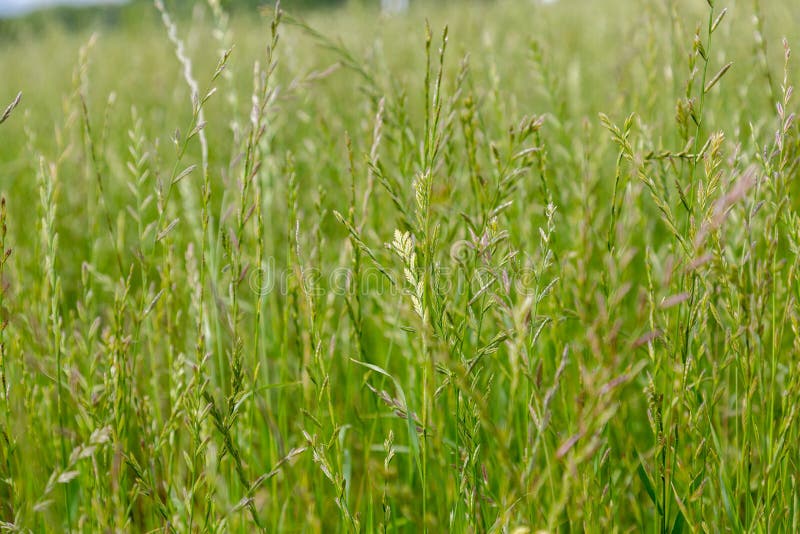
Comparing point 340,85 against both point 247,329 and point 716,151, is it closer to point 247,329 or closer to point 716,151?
point 247,329

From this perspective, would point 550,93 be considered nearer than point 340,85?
Yes

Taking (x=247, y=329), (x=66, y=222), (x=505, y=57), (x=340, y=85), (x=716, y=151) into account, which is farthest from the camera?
(x=340, y=85)

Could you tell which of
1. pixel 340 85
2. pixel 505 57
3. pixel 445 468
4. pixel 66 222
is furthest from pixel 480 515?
pixel 340 85

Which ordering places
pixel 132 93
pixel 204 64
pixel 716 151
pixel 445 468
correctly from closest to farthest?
pixel 716 151
pixel 445 468
pixel 132 93
pixel 204 64

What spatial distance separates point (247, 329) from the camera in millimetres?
1980

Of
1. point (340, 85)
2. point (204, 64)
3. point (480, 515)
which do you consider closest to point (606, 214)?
point (480, 515)

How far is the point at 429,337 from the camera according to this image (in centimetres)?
68

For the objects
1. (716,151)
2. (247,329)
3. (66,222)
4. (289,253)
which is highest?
(716,151)

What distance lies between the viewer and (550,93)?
1670mm

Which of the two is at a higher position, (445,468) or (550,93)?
(550,93)

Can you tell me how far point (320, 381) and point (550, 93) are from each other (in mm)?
1011

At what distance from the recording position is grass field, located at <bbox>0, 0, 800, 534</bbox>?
0.86 m

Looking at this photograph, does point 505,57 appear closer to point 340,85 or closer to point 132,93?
point 340,85

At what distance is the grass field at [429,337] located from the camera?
86 centimetres
